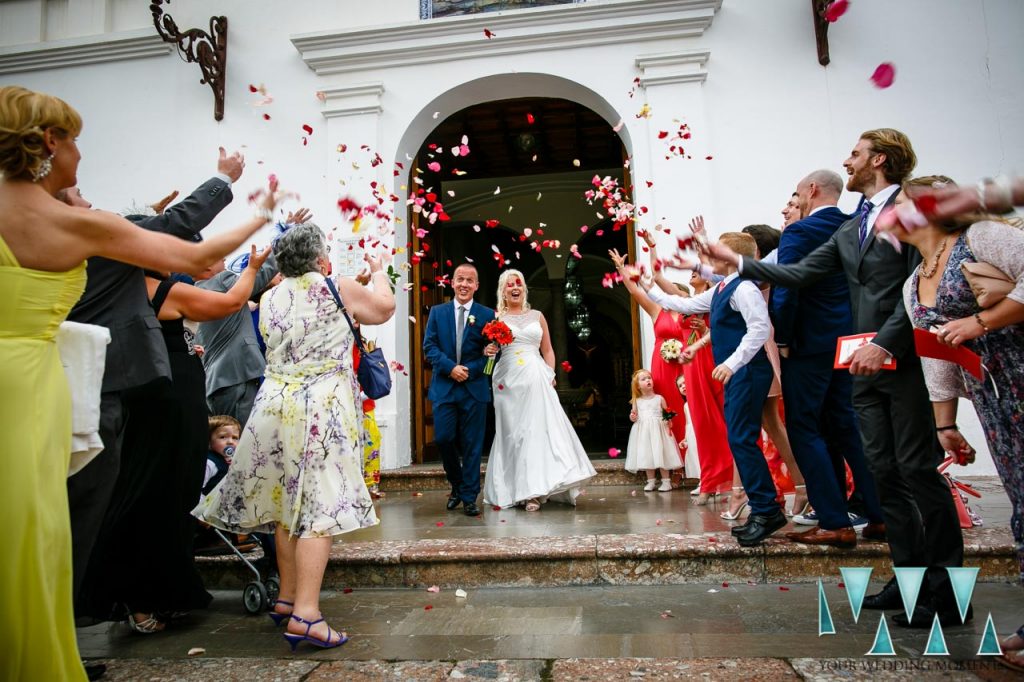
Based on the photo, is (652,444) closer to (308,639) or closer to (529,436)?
(529,436)

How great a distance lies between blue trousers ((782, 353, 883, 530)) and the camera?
134 inches

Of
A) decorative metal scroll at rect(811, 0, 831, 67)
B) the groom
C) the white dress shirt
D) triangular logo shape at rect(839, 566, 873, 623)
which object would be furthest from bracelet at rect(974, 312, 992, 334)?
decorative metal scroll at rect(811, 0, 831, 67)

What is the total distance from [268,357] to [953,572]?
2.83 metres

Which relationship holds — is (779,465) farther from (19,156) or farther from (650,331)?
(19,156)

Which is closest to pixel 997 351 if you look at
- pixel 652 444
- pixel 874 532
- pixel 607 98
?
pixel 874 532

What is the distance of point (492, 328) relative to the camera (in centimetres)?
541

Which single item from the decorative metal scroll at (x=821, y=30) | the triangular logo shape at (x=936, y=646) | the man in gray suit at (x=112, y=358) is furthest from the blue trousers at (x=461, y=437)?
the decorative metal scroll at (x=821, y=30)

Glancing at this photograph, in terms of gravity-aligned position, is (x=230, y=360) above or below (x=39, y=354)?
above

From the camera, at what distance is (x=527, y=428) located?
5.38 meters

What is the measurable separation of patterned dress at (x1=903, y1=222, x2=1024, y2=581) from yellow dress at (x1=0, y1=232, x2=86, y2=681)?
2822mm

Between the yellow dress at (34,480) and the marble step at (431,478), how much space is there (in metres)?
4.99

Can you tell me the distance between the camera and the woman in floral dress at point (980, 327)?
7.02 ft

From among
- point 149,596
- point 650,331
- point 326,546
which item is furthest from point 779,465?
point 149,596

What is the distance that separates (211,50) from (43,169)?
277 inches
